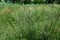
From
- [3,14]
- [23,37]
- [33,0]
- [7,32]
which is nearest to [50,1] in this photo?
[33,0]

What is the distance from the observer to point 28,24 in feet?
16.9

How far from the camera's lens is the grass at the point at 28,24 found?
4984mm

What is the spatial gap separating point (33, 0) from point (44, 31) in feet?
13.7

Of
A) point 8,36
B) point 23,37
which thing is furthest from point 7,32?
point 23,37

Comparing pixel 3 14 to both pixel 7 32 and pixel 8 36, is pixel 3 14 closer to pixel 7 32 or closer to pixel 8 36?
pixel 7 32

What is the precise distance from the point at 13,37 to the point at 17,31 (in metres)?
Answer: 0.17

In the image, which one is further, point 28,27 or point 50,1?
point 50,1

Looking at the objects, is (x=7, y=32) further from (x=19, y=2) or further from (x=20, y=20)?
(x=19, y=2)

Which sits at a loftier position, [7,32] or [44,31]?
[44,31]

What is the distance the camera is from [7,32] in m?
6.05

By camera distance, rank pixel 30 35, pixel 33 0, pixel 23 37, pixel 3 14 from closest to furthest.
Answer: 1. pixel 30 35
2. pixel 23 37
3. pixel 3 14
4. pixel 33 0

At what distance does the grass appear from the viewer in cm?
498

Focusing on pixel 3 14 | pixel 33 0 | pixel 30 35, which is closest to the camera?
pixel 30 35

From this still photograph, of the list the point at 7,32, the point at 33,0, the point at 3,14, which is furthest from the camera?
the point at 33,0
